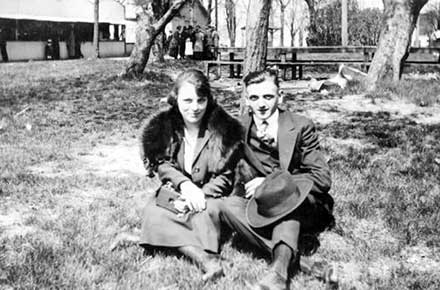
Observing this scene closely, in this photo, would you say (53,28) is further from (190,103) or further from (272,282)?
(272,282)

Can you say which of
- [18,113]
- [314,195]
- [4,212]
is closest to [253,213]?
[314,195]

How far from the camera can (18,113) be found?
9.41 meters

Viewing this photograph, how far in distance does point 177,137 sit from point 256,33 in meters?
3.28

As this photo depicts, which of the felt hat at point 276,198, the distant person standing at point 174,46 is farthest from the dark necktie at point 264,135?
the distant person standing at point 174,46

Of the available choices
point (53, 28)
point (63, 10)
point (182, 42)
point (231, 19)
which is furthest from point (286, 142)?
point (231, 19)

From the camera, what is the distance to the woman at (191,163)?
3.43m

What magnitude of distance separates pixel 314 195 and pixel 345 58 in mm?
13338

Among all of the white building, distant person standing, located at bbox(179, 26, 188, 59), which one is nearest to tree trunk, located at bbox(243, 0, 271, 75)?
distant person standing, located at bbox(179, 26, 188, 59)

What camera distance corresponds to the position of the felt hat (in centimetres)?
326

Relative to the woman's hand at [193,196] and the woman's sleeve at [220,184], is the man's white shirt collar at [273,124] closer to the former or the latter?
the woman's sleeve at [220,184]

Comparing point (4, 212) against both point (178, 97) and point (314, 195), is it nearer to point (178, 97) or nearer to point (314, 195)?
point (178, 97)

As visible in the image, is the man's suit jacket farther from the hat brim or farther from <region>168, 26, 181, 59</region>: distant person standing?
<region>168, 26, 181, 59</region>: distant person standing

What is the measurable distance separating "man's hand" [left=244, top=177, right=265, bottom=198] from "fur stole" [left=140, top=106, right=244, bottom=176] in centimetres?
21

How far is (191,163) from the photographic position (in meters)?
3.72
